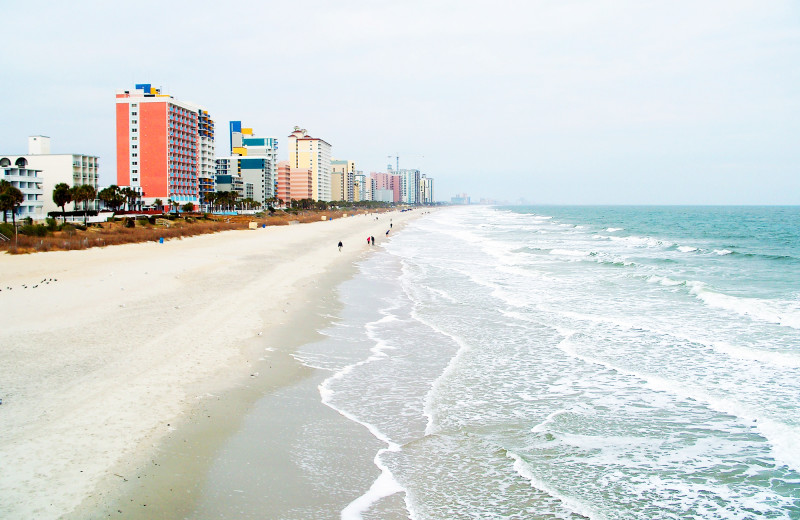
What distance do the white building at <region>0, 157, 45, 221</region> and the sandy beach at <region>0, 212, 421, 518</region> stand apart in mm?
50514

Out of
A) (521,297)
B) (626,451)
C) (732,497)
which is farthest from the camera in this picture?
(521,297)

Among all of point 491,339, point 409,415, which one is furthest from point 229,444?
point 491,339

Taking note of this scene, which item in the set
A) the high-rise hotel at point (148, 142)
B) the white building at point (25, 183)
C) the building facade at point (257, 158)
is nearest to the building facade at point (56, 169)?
the white building at point (25, 183)

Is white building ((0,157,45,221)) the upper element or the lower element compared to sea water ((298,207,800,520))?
upper

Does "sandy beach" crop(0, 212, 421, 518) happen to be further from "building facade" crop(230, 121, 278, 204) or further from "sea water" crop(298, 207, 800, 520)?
"building facade" crop(230, 121, 278, 204)

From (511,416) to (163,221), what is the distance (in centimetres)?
5616

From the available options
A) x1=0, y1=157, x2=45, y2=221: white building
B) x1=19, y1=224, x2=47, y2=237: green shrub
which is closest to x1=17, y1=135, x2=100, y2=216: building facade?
x1=0, y1=157, x2=45, y2=221: white building

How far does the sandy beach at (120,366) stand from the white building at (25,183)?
5051cm

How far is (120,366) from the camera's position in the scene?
32.1ft

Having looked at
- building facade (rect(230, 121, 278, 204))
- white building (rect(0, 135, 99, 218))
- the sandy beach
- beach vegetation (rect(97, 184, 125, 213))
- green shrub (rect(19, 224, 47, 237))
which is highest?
building facade (rect(230, 121, 278, 204))

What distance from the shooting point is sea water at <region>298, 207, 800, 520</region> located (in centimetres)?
630

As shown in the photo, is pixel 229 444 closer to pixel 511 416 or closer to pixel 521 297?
pixel 511 416

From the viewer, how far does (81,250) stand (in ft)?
103

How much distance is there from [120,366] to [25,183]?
6860 cm
